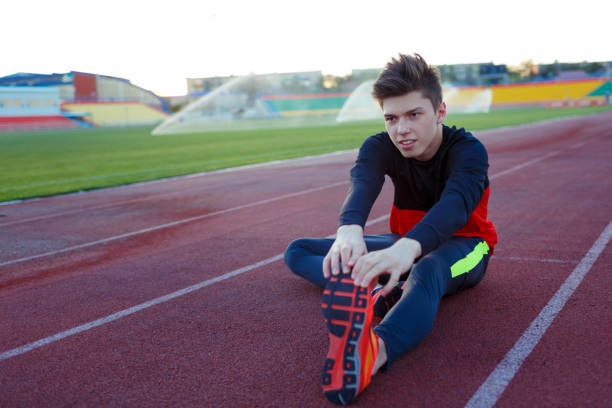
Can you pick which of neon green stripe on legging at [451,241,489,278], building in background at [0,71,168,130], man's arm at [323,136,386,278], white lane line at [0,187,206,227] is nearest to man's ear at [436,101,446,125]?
man's arm at [323,136,386,278]

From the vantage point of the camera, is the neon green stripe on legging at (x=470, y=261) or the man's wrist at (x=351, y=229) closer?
the man's wrist at (x=351, y=229)

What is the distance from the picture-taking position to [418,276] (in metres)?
2.88

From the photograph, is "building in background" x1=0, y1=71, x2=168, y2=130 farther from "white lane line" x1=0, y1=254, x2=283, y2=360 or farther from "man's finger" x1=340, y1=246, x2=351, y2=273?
"man's finger" x1=340, y1=246, x2=351, y2=273

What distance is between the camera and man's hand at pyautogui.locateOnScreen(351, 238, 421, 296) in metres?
2.36

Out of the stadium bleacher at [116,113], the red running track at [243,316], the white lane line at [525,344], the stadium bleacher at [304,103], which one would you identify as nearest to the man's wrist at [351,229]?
the red running track at [243,316]

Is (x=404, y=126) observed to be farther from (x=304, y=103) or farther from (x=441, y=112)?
(x=304, y=103)

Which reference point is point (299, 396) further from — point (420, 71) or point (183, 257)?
point (183, 257)

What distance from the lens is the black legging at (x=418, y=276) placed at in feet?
8.80

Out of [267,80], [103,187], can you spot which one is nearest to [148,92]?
[267,80]

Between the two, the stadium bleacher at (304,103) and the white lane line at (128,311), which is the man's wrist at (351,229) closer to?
the white lane line at (128,311)

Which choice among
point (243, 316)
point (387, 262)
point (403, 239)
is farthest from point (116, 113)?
point (387, 262)

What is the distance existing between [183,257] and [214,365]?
2.55 meters

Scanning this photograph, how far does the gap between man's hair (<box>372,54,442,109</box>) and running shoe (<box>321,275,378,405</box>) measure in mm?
1149

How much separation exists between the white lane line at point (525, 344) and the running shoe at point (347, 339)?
1.65 feet
